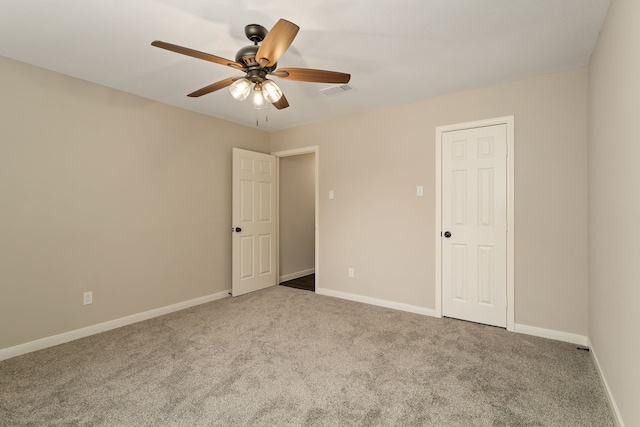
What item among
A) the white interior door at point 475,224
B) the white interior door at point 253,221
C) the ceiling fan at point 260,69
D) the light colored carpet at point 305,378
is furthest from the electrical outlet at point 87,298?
the white interior door at point 475,224

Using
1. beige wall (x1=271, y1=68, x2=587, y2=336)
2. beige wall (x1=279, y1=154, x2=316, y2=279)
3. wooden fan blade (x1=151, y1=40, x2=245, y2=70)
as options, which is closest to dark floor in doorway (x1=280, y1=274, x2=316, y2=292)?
beige wall (x1=279, y1=154, x2=316, y2=279)

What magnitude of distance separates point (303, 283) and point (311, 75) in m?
3.72

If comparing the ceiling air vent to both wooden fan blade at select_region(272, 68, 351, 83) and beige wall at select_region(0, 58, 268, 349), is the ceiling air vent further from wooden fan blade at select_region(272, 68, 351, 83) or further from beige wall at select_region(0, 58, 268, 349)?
beige wall at select_region(0, 58, 268, 349)

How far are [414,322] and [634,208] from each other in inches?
88.6

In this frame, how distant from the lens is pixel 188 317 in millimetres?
3441

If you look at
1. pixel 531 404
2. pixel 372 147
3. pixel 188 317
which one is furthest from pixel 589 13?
pixel 188 317

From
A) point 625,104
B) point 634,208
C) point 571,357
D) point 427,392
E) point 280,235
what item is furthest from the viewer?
point 280,235

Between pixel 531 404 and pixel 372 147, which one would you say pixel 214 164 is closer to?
pixel 372 147

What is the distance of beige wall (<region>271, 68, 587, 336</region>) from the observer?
273cm

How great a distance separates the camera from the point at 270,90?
205 cm

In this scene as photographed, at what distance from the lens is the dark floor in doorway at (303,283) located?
4777 mm

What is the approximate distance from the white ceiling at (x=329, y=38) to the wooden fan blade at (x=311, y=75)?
0.38 m

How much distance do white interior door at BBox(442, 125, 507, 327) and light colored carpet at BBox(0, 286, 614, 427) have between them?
265 millimetres

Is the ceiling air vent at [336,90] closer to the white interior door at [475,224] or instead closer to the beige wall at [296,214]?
the white interior door at [475,224]
